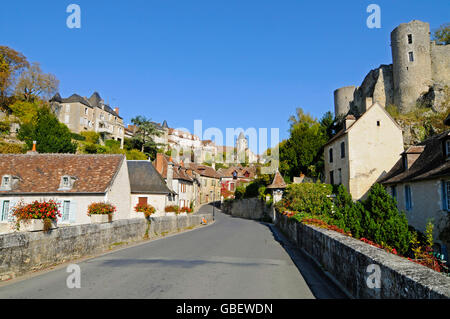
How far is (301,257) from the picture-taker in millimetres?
11172

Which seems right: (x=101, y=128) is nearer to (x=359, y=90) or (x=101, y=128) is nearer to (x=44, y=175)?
(x=44, y=175)

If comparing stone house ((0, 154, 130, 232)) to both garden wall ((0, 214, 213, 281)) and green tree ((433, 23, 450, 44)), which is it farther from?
green tree ((433, 23, 450, 44))

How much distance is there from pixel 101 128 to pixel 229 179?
107 feet

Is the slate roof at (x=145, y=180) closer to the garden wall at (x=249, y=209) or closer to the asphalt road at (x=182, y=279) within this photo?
the garden wall at (x=249, y=209)

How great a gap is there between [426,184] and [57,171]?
84.1ft

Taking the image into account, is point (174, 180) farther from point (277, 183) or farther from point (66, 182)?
point (66, 182)

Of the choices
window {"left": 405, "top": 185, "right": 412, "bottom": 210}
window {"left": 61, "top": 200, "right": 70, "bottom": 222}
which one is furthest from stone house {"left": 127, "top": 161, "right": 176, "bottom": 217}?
window {"left": 405, "top": 185, "right": 412, "bottom": 210}

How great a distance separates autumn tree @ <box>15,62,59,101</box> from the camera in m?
52.4

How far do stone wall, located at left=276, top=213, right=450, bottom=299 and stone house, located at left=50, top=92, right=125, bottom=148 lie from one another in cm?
6066

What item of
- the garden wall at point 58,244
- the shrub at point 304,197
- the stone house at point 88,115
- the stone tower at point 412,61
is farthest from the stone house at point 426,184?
the stone house at point 88,115

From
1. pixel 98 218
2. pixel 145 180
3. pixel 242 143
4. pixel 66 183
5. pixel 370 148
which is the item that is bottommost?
pixel 98 218

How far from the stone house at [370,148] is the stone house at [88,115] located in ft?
162

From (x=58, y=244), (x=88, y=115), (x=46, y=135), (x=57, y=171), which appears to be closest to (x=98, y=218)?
(x=58, y=244)

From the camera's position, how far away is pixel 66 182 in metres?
22.7
